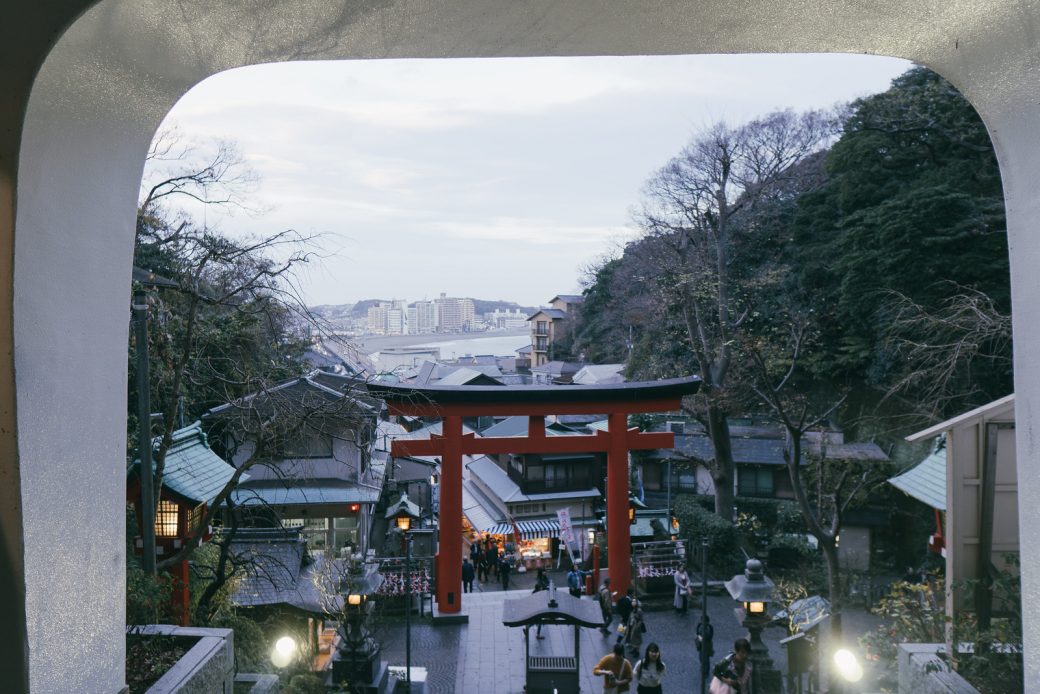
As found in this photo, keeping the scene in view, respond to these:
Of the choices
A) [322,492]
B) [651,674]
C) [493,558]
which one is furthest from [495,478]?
[651,674]

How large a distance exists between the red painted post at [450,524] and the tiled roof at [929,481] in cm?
822

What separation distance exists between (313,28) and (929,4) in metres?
1.67

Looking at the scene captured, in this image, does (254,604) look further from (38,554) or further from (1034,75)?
(1034,75)

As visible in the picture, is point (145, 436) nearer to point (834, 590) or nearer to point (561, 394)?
point (834, 590)

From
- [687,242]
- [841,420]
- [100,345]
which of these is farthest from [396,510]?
[100,345]

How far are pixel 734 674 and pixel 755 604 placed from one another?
106 inches

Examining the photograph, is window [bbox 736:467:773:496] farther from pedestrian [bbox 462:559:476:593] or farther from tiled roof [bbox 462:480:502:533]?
pedestrian [bbox 462:559:476:593]

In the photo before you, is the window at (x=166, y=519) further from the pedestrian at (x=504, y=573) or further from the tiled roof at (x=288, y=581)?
the pedestrian at (x=504, y=573)

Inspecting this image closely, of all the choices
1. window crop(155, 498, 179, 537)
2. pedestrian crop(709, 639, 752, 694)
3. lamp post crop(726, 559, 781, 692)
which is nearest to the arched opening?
pedestrian crop(709, 639, 752, 694)

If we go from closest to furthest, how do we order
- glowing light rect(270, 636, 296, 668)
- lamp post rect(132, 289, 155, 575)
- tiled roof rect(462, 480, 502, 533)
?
lamp post rect(132, 289, 155, 575)
glowing light rect(270, 636, 296, 668)
tiled roof rect(462, 480, 502, 533)

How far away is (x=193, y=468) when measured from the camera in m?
9.79

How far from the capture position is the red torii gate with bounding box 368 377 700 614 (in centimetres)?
1480

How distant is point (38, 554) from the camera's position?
1.80 meters

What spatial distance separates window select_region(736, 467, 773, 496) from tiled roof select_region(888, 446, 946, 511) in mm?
13530
